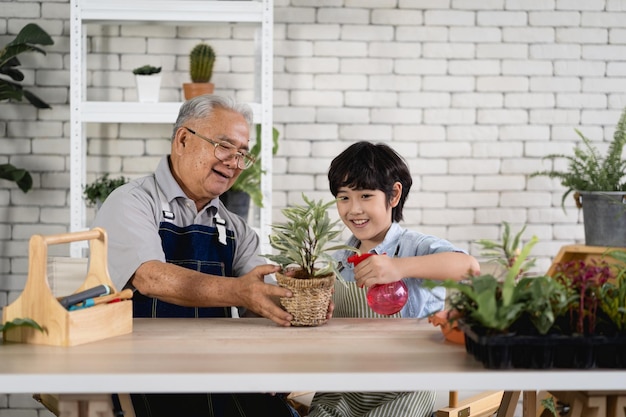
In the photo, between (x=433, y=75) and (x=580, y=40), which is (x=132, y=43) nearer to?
(x=433, y=75)

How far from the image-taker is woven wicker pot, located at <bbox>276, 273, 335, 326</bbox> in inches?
81.4

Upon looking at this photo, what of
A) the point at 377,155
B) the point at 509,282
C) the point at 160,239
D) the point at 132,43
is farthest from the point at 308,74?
the point at 509,282

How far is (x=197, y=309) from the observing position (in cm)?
263

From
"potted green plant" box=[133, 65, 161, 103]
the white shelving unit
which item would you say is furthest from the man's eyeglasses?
"potted green plant" box=[133, 65, 161, 103]

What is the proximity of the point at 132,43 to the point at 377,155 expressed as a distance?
2127 millimetres

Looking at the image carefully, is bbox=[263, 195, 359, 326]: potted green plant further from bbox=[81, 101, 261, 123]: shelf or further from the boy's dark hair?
bbox=[81, 101, 261, 123]: shelf

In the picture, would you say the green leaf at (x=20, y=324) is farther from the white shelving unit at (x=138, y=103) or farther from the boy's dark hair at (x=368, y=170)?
the white shelving unit at (x=138, y=103)

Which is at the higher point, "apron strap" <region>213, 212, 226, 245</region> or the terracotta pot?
the terracotta pot

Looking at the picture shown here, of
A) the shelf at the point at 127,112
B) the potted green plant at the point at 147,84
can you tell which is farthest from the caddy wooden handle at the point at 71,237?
the potted green plant at the point at 147,84

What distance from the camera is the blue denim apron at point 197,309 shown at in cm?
236

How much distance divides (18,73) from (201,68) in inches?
36.5

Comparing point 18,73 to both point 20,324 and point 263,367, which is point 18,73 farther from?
point 263,367

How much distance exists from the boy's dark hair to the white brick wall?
169cm

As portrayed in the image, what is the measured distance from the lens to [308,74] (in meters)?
4.39
